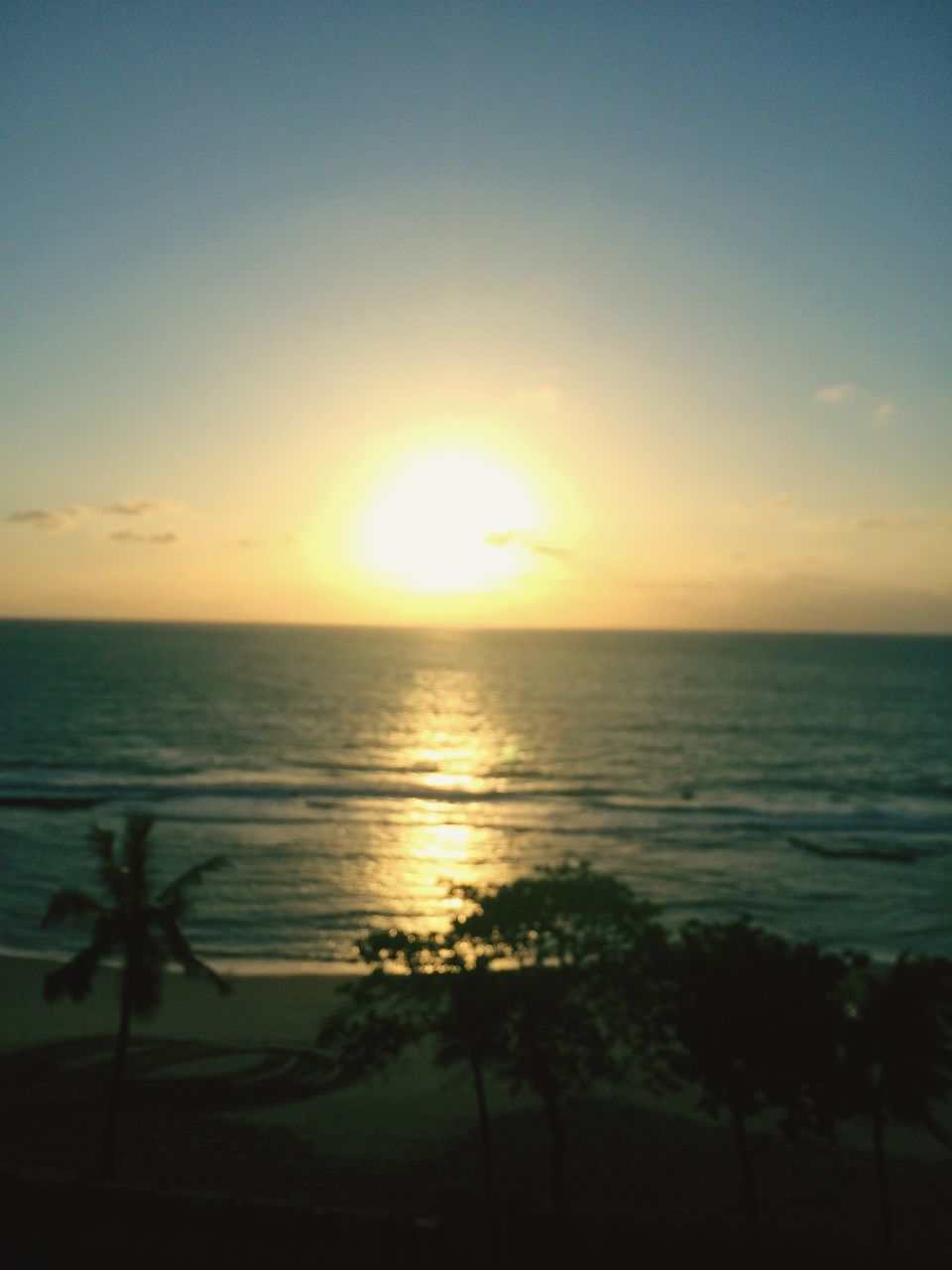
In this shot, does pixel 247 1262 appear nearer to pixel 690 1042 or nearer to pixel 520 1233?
pixel 520 1233

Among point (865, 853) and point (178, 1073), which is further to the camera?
point (865, 853)

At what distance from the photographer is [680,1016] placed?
1762cm

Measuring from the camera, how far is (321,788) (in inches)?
2832

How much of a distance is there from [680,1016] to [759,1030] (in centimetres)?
146

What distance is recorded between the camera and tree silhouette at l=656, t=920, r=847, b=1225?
54.8 feet

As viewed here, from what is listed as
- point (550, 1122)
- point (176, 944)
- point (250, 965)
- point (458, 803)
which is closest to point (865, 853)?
point (458, 803)

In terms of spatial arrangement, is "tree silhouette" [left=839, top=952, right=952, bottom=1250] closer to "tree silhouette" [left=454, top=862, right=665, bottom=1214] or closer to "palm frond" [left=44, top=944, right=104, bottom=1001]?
"tree silhouette" [left=454, top=862, right=665, bottom=1214]

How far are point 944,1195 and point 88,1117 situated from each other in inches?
810

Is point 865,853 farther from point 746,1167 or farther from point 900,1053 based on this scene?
point 900,1053

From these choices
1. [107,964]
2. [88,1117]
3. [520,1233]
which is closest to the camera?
[520,1233]

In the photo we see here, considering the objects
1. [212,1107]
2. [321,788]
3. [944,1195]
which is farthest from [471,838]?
[944,1195]

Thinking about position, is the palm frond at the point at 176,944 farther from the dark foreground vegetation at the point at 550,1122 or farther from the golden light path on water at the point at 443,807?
the golden light path on water at the point at 443,807

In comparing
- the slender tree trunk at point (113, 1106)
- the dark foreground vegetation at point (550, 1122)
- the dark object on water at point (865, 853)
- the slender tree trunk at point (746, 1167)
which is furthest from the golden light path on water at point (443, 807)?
the dark object on water at point (865, 853)

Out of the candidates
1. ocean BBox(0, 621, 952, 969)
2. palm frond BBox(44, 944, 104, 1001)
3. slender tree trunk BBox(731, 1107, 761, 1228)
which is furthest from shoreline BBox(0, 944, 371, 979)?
slender tree trunk BBox(731, 1107, 761, 1228)
